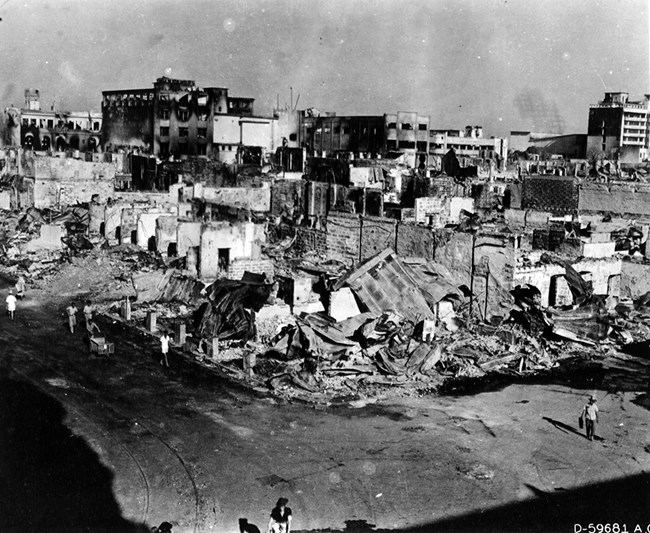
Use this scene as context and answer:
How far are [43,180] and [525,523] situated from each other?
4083cm

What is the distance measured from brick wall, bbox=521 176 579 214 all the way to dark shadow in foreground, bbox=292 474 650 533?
36597 mm

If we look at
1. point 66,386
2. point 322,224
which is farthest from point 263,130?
point 66,386

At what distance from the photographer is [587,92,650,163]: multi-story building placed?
303ft

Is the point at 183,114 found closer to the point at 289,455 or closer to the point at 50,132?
the point at 50,132

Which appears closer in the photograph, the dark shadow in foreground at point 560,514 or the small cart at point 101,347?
the dark shadow in foreground at point 560,514

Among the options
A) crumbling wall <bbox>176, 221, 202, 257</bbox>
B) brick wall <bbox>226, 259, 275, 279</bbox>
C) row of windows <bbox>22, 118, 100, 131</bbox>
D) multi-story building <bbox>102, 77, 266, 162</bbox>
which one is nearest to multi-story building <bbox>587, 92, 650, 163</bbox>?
multi-story building <bbox>102, 77, 266, 162</bbox>

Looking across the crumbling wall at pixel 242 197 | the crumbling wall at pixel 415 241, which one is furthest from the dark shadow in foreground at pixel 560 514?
the crumbling wall at pixel 242 197

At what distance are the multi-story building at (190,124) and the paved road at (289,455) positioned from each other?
49.3 m

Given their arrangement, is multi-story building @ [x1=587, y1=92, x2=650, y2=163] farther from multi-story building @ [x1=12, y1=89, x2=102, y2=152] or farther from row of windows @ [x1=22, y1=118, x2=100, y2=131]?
row of windows @ [x1=22, y1=118, x2=100, y2=131]

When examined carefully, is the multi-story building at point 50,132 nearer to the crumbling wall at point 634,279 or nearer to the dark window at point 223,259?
the dark window at point 223,259

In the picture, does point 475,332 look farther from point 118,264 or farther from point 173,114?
point 173,114

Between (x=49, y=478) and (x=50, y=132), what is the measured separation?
77.8 m

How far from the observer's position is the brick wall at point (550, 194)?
48.3m

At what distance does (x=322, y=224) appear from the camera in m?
35.5
